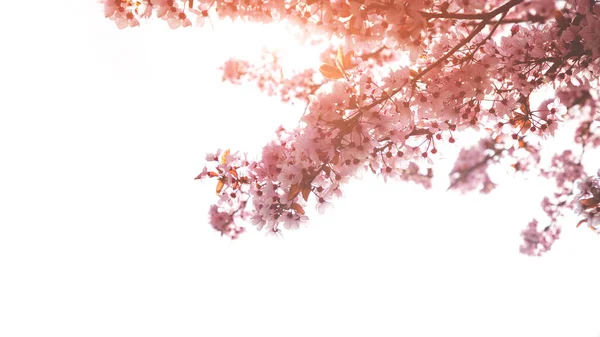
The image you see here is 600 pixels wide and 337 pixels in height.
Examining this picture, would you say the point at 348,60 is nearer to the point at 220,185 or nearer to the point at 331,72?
the point at 331,72

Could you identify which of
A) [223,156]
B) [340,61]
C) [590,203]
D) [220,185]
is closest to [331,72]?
[340,61]

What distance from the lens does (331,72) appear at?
257cm

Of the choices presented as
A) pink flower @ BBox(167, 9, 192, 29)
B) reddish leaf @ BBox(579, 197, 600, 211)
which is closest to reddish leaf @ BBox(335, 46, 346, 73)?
pink flower @ BBox(167, 9, 192, 29)

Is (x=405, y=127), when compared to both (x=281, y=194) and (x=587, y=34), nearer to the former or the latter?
(x=281, y=194)

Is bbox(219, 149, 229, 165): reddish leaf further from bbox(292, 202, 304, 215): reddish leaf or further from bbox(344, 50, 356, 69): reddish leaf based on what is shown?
bbox(344, 50, 356, 69): reddish leaf

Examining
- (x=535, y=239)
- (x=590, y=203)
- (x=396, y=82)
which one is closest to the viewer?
(x=396, y=82)

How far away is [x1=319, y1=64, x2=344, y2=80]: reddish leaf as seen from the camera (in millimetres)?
2566

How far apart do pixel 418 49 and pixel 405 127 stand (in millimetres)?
640

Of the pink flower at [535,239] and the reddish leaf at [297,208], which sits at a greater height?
the pink flower at [535,239]

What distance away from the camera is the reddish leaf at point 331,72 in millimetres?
2566

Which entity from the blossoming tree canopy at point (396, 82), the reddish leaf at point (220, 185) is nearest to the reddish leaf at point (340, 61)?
the blossoming tree canopy at point (396, 82)

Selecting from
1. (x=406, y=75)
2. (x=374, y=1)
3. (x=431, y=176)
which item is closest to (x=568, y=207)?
(x=431, y=176)

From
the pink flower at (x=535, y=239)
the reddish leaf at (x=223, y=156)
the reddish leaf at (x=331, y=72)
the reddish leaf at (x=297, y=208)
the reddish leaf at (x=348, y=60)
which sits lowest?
the reddish leaf at (x=297, y=208)

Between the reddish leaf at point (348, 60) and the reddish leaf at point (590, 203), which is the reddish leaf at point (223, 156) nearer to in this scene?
the reddish leaf at point (348, 60)
